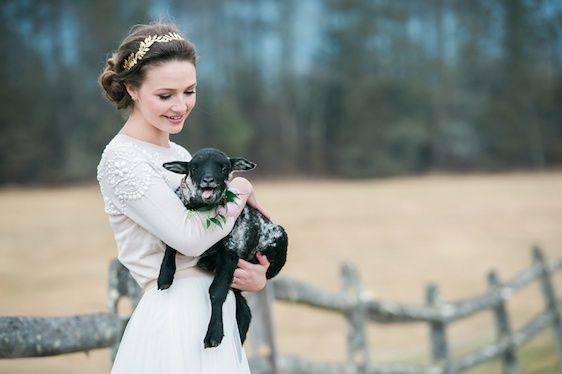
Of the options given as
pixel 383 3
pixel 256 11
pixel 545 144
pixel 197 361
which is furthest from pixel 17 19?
pixel 197 361

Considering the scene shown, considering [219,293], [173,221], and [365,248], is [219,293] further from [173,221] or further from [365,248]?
[365,248]

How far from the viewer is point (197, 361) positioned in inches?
75.9

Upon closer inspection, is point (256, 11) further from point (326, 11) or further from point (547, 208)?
point (547, 208)

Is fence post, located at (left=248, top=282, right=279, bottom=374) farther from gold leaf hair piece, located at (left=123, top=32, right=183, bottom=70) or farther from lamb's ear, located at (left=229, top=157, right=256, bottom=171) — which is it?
gold leaf hair piece, located at (left=123, top=32, right=183, bottom=70)

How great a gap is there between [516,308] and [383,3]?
22429 mm

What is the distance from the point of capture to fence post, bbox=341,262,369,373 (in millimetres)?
4621

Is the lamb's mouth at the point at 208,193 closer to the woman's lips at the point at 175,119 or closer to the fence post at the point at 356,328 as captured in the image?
the woman's lips at the point at 175,119

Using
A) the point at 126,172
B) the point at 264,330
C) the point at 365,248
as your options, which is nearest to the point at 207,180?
the point at 126,172

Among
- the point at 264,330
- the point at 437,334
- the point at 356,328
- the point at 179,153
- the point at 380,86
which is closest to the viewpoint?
the point at 179,153

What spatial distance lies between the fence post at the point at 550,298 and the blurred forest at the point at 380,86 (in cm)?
2007

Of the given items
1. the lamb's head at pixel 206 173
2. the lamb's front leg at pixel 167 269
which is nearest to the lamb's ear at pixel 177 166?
the lamb's head at pixel 206 173

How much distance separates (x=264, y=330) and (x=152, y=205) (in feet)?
5.71

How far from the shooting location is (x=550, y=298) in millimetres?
7410

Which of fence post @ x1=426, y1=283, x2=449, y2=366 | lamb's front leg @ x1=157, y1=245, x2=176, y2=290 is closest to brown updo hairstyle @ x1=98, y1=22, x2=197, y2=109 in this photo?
lamb's front leg @ x1=157, y1=245, x2=176, y2=290
